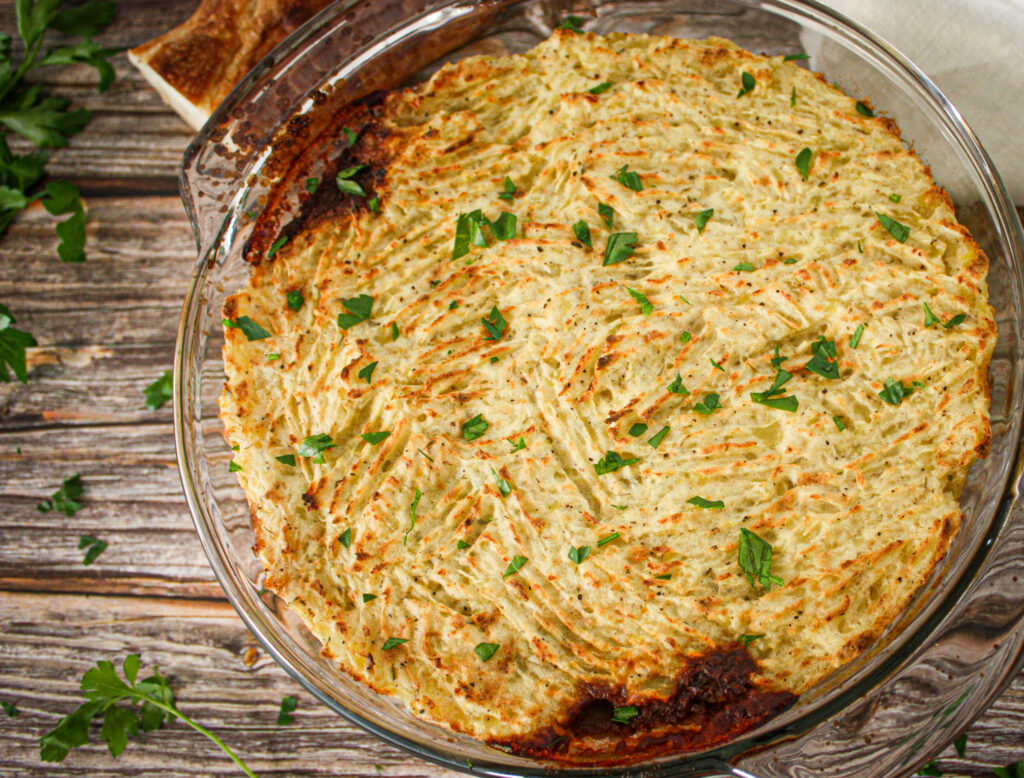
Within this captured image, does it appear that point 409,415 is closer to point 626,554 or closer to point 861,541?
point 626,554

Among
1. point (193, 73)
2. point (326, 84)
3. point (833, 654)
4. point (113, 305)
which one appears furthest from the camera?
point (113, 305)

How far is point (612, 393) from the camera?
204 cm

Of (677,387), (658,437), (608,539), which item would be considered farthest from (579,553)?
(677,387)

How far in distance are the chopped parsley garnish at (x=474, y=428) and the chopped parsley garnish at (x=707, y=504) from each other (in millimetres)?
556

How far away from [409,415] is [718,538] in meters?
0.84

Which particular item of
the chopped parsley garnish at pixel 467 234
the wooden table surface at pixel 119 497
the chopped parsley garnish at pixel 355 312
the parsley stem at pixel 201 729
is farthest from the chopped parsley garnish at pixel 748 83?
the parsley stem at pixel 201 729

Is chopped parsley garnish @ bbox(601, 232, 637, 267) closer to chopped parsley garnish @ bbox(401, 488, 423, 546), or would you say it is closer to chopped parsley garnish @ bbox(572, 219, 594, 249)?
chopped parsley garnish @ bbox(572, 219, 594, 249)

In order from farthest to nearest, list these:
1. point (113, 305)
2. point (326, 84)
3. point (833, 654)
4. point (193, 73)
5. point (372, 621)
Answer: point (113, 305) → point (193, 73) → point (326, 84) → point (372, 621) → point (833, 654)

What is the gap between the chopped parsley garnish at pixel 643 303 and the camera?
6.72 feet

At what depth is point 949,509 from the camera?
192cm

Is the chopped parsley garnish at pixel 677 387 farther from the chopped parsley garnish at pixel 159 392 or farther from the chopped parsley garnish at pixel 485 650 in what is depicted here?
the chopped parsley garnish at pixel 159 392

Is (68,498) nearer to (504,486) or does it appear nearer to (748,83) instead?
(504,486)

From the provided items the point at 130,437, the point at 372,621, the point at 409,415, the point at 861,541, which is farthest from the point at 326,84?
the point at 861,541

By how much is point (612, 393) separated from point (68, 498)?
1.95 meters
